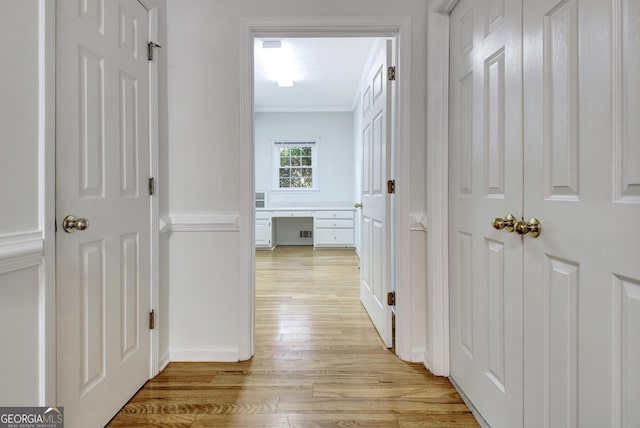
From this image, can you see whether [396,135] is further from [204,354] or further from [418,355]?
[204,354]

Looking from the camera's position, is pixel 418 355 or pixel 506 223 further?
pixel 418 355

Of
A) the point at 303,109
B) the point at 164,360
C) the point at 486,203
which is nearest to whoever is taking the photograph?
the point at 486,203

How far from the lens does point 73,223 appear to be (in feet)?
4.05

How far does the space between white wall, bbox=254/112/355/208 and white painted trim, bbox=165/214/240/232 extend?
4.61m

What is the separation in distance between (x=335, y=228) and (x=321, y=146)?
1588 millimetres

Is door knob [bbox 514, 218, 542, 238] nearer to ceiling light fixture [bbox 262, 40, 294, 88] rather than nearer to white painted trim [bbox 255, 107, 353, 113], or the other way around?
ceiling light fixture [bbox 262, 40, 294, 88]

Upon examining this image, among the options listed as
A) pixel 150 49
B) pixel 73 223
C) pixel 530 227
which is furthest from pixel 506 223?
pixel 150 49

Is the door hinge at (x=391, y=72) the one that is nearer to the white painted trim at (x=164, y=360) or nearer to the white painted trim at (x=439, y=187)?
the white painted trim at (x=439, y=187)

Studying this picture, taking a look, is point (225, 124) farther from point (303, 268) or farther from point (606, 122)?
point (303, 268)

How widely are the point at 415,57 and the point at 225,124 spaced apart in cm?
112

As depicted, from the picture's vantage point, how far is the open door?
2.23 meters

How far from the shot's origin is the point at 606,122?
2.78 feet

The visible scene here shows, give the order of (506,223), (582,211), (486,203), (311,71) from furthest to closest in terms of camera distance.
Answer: (311,71), (486,203), (506,223), (582,211)

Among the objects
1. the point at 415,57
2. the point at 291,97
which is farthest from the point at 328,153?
the point at 415,57
